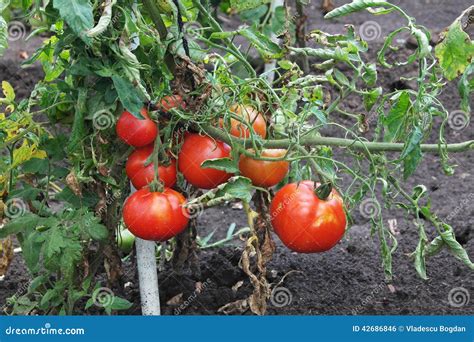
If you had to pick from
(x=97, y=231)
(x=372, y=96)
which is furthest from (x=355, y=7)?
(x=97, y=231)

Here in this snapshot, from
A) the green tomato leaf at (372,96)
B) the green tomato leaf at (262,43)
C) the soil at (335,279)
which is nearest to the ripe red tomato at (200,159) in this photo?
the green tomato leaf at (262,43)

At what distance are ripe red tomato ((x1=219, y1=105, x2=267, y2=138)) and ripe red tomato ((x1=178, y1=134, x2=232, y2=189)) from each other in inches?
2.2

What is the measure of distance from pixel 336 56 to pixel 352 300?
80 centimetres

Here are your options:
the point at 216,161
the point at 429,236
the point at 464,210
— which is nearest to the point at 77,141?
the point at 216,161

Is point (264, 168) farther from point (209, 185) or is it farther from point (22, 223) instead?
point (22, 223)

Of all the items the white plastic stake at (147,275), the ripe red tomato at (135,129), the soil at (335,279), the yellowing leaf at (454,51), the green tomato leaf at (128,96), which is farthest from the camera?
the soil at (335,279)

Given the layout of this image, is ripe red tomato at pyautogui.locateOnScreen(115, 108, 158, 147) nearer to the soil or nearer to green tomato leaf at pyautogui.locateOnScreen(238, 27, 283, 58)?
green tomato leaf at pyautogui.locateOnScreen(238, 27, 283, 58)

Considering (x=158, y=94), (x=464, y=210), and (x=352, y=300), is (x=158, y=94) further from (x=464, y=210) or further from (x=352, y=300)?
(x=464, y=210)

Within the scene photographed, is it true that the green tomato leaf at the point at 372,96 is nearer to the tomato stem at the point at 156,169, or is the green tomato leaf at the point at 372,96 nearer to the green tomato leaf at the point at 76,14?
the tomato stem at the point at 156,169

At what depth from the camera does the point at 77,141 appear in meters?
1.97

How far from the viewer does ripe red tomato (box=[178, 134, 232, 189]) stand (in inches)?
77.7

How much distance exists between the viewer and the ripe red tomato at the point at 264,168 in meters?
2.00

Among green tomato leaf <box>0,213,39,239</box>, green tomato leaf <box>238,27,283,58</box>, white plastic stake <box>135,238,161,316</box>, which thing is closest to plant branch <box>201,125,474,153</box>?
green tomato leaf <box>238,27,283,58</box>

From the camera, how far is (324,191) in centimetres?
194
